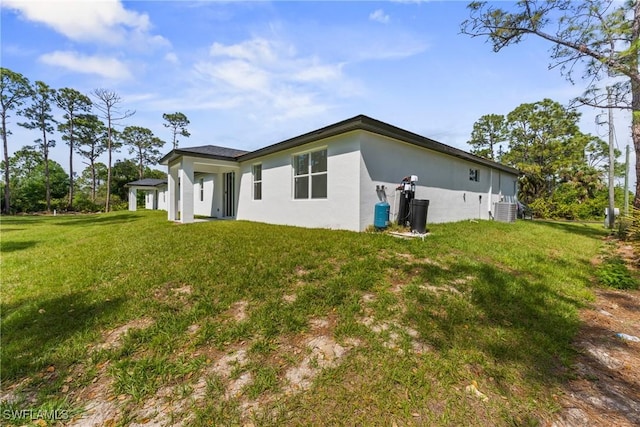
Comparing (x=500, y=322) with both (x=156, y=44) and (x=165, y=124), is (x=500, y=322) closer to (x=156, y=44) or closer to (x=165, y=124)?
(x=156, y=44)

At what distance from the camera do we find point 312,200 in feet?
26.5

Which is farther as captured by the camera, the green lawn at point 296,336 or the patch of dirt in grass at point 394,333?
the patch of dirt in grass at point 394,333

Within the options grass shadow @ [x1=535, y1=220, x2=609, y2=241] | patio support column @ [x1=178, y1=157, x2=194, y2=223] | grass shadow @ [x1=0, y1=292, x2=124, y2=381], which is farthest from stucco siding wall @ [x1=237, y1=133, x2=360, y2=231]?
grass shadow @ [x1=535, y1=220, x2=609, y2=241]

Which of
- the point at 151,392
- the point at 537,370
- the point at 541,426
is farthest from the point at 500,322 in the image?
the point at 151,392

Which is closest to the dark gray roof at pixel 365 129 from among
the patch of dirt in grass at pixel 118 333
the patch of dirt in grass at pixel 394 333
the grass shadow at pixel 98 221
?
the patch of dirt in grass at pixel 394 333

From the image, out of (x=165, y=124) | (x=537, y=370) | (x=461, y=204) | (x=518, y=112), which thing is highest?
(x=165, y=124)

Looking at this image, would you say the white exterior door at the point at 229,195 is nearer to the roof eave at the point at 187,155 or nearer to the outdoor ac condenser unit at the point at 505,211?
the roof eave at the point at 187,155

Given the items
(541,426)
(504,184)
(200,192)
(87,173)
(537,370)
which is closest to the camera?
(541,426)

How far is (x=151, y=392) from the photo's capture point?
1.91 m

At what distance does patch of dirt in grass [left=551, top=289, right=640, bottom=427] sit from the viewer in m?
1.72

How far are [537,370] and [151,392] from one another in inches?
119

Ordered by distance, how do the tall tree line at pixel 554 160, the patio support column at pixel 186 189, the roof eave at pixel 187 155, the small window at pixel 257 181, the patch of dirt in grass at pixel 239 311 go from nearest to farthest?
the patch of dirt in grass at pixel 239 311 < the roof eave at pixel 187 155 < the patio support column at pixel 186 189 < the small window at pixel 257 181 < the tall tree line at pixel 554 160

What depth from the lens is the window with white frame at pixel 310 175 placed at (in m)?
7.95

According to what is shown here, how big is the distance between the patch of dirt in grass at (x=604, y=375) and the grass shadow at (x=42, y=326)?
4.03 metres
